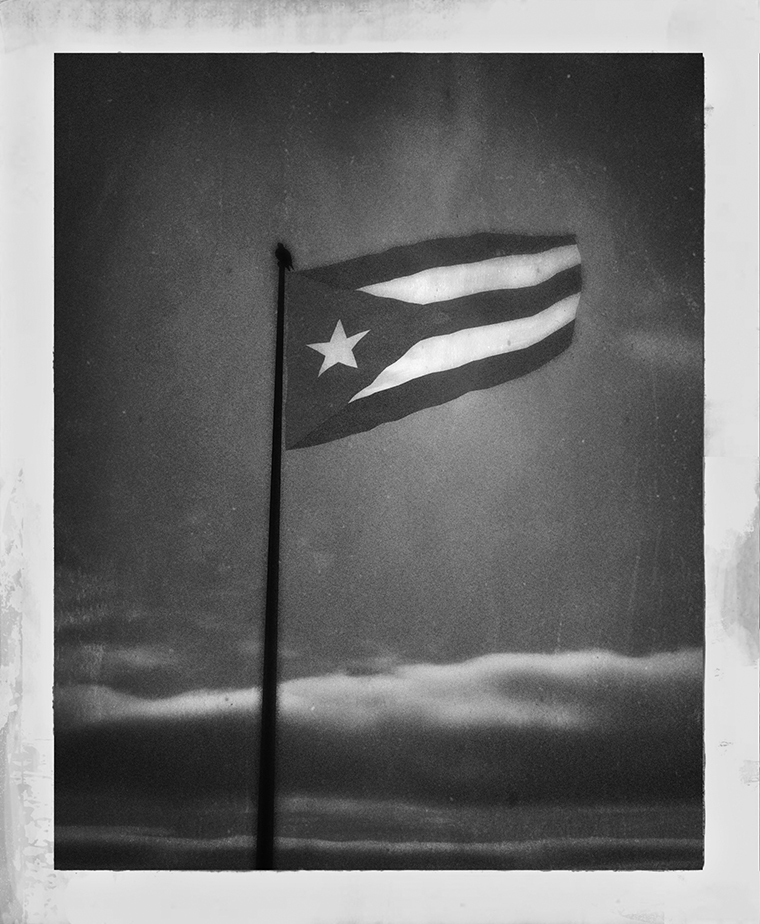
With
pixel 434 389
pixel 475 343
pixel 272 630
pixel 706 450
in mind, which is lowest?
pixel 272 630

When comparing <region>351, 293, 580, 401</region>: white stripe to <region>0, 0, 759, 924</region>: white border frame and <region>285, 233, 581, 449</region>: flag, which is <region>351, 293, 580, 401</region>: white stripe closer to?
<region>285, 233, 581, 449</region>: flag

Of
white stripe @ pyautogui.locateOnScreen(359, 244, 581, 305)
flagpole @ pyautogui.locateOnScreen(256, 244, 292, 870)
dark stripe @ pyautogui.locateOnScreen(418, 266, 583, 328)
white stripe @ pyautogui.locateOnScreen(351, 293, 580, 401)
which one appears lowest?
flagpole @ pyautogui.locateOnScreen(256, 244, 292, 870)

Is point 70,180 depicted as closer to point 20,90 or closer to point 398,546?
point 20,90

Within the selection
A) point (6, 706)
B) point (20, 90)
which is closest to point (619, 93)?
point (20, 90)

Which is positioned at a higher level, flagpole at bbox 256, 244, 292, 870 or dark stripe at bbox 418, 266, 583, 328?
dark stripe at bbox 418, 266, 583, 328

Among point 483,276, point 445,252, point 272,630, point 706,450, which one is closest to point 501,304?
point 483,276

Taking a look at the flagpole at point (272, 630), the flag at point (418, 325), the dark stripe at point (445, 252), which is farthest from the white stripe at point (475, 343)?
the flagpole at point (272, 630)

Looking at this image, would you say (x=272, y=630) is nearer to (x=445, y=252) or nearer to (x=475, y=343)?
(x=475, y=343)

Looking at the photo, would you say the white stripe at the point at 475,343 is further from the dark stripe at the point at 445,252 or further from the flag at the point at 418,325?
the dark stripe at the point at 445,252

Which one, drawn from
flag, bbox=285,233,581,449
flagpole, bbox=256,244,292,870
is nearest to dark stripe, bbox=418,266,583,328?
flag, bbox=285,233,581,449
